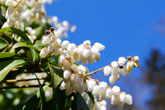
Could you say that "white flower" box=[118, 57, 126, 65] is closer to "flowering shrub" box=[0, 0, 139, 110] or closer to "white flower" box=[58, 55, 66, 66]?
"flowering shrub" box=[0, 0, 139, 110]

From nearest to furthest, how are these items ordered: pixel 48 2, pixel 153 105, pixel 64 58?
pixel 64 58 < pixel 48 2 < pixel 153 105

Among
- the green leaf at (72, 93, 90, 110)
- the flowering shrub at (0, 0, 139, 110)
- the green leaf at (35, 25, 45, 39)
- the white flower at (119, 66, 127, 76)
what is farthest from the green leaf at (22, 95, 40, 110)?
the green leaf at (35, 25, 45, 39)

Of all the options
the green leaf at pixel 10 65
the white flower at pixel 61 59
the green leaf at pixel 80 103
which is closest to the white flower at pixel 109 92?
the green leaf at pixel 80 103

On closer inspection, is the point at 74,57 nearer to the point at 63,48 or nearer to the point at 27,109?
the point at 63,48

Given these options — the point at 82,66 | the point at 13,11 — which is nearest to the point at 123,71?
the point at 82,66

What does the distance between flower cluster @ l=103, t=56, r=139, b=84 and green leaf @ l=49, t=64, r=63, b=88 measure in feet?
0.60

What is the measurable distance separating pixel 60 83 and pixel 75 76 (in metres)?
0.12

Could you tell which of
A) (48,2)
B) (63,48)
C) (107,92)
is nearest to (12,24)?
(63,48)

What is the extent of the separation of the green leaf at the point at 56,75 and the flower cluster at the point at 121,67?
0.18 m

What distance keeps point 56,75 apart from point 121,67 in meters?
0.26

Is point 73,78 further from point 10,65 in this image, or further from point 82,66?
point 10,65

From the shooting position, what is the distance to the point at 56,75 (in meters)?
1.07

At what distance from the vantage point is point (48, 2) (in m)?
2.55

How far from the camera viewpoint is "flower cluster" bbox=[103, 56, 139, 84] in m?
1.11
